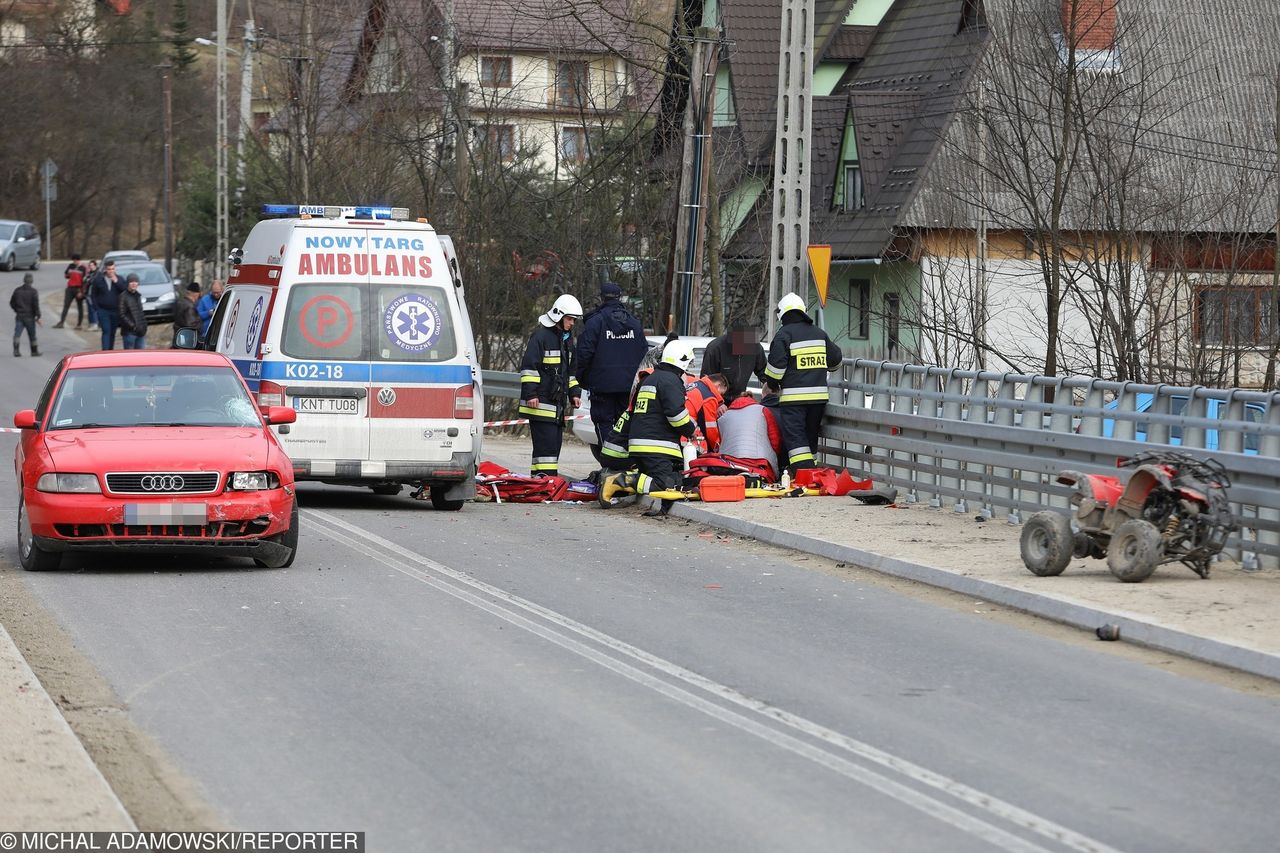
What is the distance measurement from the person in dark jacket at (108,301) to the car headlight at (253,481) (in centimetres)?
2469

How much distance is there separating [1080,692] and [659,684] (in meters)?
2.03

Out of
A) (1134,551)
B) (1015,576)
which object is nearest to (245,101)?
(1015,576)

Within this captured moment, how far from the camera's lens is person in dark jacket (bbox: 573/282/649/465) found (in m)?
18.0

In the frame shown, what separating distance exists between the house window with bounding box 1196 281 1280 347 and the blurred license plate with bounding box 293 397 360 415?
10.9 meters

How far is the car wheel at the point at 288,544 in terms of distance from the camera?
1205cm

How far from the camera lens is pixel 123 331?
3391cm

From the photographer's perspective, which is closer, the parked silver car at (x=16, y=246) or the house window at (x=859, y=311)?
the house window at (x=859, y=311)

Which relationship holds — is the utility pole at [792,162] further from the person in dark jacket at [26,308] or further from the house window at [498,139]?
the person in dark jacket at [26,308]

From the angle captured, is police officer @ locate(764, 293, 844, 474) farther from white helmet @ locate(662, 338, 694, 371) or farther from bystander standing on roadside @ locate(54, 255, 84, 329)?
bystander standing on roadside @ locate(54, 255, 84, 329)

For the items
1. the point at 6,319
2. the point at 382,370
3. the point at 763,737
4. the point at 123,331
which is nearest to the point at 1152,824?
the point at 763,737

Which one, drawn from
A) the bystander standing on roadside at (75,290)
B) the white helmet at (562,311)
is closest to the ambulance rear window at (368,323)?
the white helmet at (562,311)

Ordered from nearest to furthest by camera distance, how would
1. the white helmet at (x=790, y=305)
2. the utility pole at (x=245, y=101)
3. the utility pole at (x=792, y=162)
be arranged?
the white helmet at (x=790, y=305), the utility pole at (x=792, y=162), the utility pole at (x=245, y=101)

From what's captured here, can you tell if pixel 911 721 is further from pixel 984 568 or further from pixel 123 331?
pixel 123 331

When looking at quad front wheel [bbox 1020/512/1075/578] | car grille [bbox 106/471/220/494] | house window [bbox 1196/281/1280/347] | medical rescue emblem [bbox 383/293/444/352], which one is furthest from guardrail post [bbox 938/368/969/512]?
car grille [bbox 106/471/220/494]
